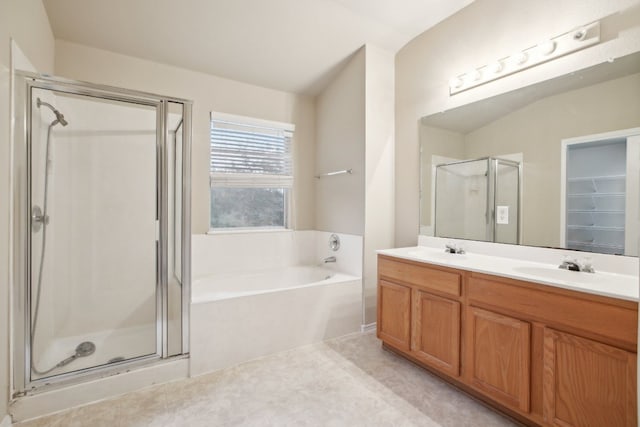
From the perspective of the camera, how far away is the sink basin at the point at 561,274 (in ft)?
4.79

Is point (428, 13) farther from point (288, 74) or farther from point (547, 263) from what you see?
point (547, 263)

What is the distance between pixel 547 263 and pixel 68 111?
3.54 meters

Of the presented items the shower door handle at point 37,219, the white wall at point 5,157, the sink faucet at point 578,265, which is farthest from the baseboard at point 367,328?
the shower door handle at point 37,219

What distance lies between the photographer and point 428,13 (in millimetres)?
2381

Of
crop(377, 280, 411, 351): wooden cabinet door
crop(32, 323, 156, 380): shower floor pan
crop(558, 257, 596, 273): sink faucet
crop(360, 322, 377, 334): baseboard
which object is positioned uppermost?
crop(558, 257, 596, 273): sink faucet

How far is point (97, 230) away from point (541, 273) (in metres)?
3.18

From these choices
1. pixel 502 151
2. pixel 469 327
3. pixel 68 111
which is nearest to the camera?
pixel 469 327

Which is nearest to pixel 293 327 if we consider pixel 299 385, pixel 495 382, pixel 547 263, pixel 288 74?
pixel 299 385

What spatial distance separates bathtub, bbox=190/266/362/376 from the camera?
203cm

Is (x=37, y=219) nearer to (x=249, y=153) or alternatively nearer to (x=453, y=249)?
(x=249, y=153)

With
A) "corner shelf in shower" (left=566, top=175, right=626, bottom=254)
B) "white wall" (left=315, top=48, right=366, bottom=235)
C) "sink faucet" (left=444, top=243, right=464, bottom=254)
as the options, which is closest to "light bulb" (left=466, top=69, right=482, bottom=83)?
"white wall" (left=315, top=48, right=366, bottom=235)

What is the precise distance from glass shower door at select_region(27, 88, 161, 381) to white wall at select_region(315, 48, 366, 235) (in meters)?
1.65

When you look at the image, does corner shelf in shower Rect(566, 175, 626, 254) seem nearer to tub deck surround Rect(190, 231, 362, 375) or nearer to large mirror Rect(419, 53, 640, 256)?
large mirror Rect(419, 53, 640, 256)

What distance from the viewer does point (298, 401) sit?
A: 172 centimetres
